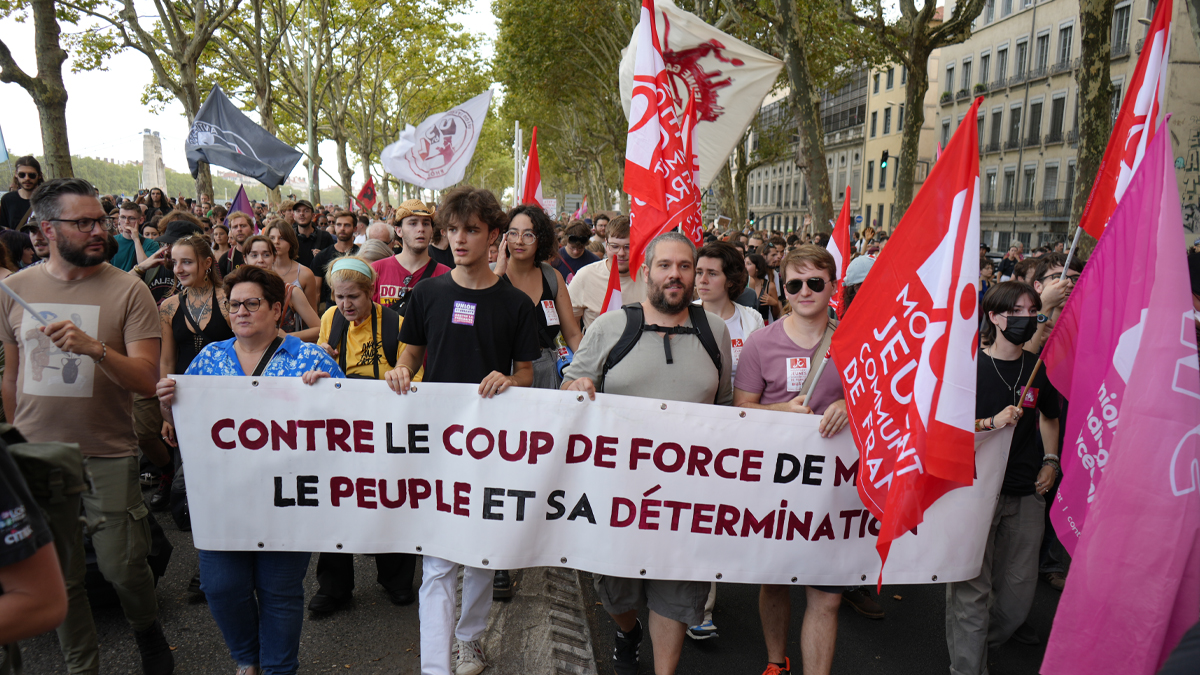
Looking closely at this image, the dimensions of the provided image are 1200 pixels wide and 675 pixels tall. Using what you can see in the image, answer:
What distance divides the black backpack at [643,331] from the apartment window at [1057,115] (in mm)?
43221

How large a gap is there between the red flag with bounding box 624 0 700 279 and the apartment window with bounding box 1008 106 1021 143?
44.1 m

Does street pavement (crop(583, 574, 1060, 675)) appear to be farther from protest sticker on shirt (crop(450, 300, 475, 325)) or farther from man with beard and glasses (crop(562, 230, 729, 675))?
protest sticker on shirt (crop(450, 300, 475, 325))

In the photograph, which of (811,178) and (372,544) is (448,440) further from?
(811,178)

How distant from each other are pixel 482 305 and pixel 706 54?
3.64 meters

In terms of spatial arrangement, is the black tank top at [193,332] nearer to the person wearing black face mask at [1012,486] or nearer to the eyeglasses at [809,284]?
the eyeglasses at [809,284]

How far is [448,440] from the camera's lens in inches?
128

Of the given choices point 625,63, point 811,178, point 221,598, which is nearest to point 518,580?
point 221,598

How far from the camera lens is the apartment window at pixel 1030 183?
→ 135 feet

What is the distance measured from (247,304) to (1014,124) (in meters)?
47.5

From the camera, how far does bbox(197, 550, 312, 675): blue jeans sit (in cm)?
307

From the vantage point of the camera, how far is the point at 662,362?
324 centimetres

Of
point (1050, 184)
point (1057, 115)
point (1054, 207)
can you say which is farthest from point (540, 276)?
point (1057, 115)

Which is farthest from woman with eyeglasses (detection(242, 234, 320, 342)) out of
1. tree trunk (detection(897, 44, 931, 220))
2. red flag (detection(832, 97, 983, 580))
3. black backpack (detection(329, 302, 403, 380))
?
tree trunk (detection(897, 44, 931, 220))

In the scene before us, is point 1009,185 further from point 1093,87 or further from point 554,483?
point 554,483
